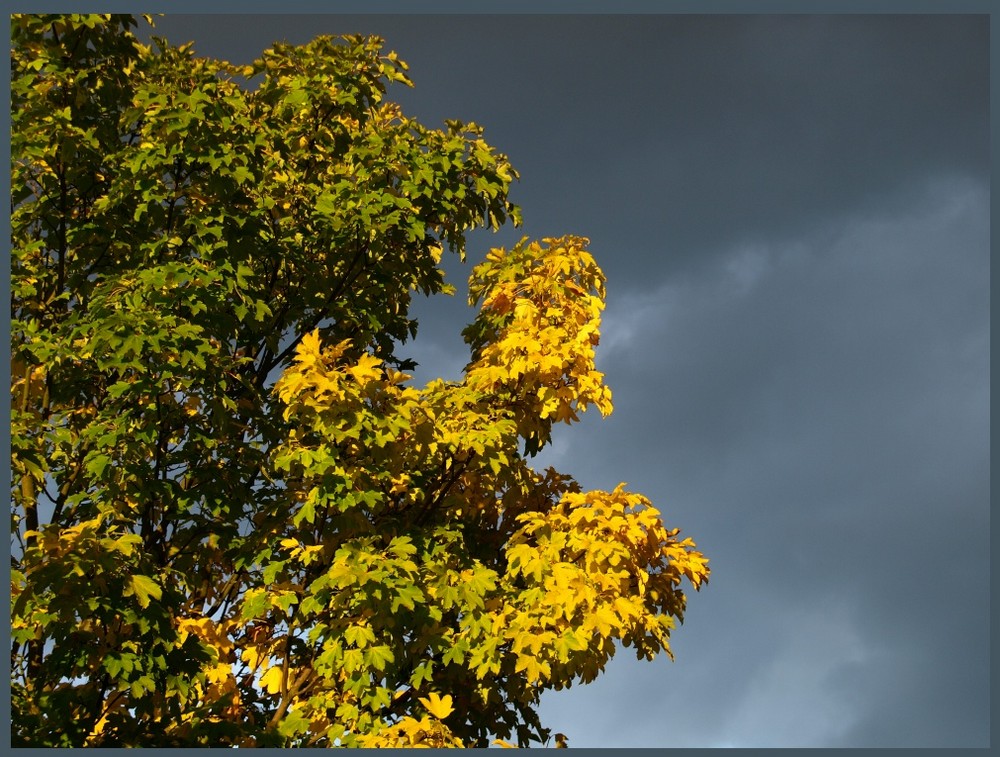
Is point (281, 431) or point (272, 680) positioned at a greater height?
point (281, 431)

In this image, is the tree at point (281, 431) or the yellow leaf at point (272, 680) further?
the yellow leaf at point (272, 680)

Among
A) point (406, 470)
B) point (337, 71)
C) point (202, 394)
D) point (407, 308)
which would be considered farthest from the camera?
point (407, 308)

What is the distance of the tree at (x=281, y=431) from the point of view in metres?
8.13

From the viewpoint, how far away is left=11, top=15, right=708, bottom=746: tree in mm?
8133

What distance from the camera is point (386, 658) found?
810 centimetres

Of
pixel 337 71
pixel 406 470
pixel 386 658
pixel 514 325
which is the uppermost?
pixel 337 71

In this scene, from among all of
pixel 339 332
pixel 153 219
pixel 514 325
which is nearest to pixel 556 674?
pixel 514 325

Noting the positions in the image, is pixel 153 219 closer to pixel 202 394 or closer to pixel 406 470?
pixel 202 394

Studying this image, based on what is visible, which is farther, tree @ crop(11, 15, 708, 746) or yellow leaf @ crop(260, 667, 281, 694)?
yellow leaf @ crop(260, 667, 281, 694)

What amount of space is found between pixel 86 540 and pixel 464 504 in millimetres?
3458

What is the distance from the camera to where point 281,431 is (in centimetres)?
957

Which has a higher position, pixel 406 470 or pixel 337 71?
pixel 337 71

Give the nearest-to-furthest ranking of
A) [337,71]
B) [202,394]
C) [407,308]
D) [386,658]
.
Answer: [386,658], [202,394], [337,71], [407,308]

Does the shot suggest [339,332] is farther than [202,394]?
Yes
